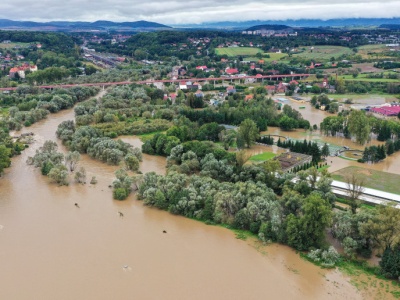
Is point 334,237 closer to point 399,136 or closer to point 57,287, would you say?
point 57,287

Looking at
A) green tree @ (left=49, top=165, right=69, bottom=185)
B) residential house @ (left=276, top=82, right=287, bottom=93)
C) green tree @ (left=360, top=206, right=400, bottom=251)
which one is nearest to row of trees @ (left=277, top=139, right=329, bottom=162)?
green tree @ (left=360, top=206, right=400, bottom=251)

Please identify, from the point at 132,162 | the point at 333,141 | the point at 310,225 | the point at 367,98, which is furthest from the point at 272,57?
the point at 310,225

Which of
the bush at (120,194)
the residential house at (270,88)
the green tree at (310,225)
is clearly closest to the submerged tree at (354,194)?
the green tree at (310,225)

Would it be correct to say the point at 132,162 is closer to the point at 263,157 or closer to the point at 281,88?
the point at 263,157

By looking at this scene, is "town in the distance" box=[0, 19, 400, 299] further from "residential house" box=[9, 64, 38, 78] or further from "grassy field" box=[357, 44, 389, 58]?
"grassy field" box=[357, 44, 389, 58]

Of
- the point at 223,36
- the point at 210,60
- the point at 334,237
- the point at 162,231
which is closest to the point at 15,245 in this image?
the point at 162,231

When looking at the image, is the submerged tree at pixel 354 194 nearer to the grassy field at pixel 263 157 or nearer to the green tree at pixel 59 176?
the grassy field at pixel 263 157
